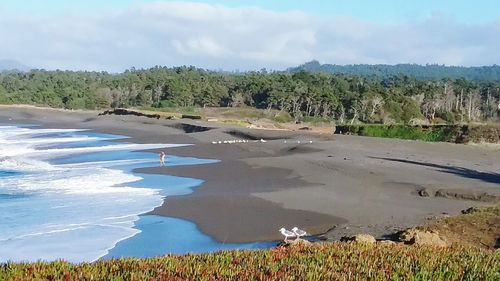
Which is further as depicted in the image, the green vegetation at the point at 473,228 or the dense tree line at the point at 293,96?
the dense tree line at the point at 293,96

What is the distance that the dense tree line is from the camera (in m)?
79.9

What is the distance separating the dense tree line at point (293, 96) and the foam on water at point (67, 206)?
4015 centimetres

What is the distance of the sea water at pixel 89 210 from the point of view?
1433 cm

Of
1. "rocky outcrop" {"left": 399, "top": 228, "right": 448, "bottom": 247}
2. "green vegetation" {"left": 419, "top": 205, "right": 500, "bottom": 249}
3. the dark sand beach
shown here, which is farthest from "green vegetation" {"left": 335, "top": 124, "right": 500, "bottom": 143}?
"rocky outcrop" {"left": 399, "top": 228, "right": 448, "bottom": 247}

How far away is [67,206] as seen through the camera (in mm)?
19859

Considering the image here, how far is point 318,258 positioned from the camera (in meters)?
7.43

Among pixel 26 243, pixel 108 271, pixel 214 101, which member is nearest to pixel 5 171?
pixel 26 243

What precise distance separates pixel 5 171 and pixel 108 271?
2570 cm

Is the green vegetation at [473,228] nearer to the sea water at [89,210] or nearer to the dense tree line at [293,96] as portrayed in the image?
the sea water at [89,210]

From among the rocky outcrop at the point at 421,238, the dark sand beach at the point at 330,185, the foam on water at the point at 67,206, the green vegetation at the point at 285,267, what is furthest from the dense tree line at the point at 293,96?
the green vegetation at the point at 285,267

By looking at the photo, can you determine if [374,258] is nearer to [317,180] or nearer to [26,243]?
[26,243]

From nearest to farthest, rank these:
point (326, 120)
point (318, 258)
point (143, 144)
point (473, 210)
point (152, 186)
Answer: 1. point (318, 258)
2. point (473, 210)
3. point (152, 186)
4. point (143, 144)
5. point (326, 120)

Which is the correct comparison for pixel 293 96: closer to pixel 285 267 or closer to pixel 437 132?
pixel 437 132

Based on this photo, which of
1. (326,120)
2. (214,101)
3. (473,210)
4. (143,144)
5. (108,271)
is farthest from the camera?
(214,101)
